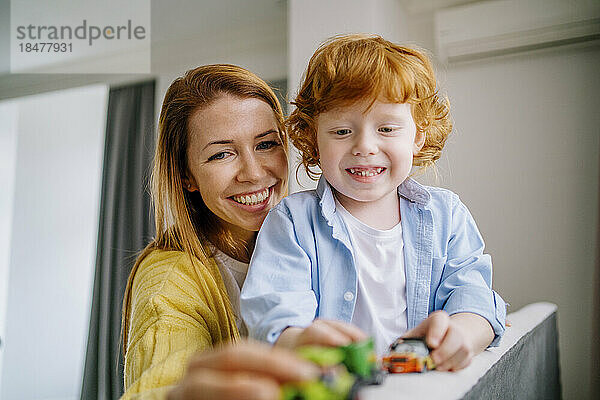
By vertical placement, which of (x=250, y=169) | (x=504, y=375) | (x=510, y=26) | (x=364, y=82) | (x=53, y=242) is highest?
(x=510, y=26)

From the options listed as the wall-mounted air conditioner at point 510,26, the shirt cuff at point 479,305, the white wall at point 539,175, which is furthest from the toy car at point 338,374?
the wall-mounted air conditioner at point 510,26

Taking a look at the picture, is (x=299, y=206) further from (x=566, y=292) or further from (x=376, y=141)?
(x=566, y=292)

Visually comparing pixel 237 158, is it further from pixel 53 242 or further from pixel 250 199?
pixel 53 242

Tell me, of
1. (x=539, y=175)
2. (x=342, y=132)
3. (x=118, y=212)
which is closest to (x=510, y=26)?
(x=539, y=175)

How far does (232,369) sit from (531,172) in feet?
10.1

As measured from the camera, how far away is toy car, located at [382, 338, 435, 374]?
2.22 feet

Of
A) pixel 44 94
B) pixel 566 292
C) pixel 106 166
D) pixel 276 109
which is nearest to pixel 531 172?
pixel 566 292

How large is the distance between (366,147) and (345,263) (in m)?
Answer: 0.20

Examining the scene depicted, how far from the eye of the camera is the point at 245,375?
401 millimetres

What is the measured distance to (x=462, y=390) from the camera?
66 centimetres

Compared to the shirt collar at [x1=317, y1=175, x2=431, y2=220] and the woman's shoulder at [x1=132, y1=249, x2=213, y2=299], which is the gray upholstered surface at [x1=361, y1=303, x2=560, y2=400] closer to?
→ the shirt collar at [x1=317, y1=175, x2=431, y2=220]

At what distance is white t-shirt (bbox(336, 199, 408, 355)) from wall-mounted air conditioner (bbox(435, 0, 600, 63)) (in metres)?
2.58

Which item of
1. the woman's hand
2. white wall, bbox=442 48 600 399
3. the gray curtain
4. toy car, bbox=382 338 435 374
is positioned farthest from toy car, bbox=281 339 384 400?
the gray curtain

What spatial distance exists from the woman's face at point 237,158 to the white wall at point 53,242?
4386mm
